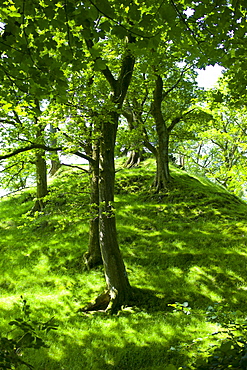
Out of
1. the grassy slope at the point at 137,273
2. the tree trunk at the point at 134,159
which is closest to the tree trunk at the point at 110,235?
the grassy slope at the point at 137,273

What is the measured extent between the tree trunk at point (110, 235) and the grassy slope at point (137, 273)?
0.53 metres

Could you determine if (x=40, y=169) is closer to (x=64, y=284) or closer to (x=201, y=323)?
(x=64, y=284)

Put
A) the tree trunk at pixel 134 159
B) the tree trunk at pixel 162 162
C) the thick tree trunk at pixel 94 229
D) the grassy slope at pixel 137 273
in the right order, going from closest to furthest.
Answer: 1. the grassy slope at pixel 137 273
2. the thick tree trunk at pixel 94 229
3. the tree trunk at pixel 162 162
4. the tree trunk at pixel 134 159

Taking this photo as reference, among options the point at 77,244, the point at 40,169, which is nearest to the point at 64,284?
the point at 77,244

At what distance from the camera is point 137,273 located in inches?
356

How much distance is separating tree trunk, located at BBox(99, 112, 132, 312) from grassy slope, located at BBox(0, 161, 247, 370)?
53 centimetres

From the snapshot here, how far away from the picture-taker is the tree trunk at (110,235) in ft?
23.9

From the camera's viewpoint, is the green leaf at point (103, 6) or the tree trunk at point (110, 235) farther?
the tree trunk at point (110, 235)

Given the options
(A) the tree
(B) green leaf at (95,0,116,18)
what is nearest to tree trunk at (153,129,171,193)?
(A) the tree

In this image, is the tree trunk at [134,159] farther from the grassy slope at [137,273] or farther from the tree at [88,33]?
the tree at [88,33]

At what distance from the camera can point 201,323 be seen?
594 cm

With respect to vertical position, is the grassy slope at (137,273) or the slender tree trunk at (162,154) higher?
the slender tree trunk at (162,154)

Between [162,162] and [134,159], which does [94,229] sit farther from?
[134,159]

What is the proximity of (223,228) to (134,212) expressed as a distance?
14.5 feet
